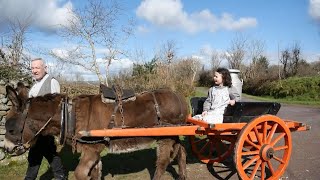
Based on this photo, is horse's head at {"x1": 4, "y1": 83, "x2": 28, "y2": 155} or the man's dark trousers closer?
horse's head at {"x1": 4, "y1": 83, "x2": 28, "y2": 155}

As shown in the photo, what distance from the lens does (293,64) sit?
43.1 meters

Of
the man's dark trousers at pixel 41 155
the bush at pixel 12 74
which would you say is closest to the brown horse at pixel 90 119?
the man's dark trousers at pixel 41 155

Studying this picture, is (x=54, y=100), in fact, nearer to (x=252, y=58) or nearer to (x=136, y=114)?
(x=136, y=114)

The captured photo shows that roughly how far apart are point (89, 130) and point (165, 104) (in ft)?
4.27

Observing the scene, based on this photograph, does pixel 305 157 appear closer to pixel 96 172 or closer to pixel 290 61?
pixel 96 172

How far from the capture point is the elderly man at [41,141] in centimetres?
475

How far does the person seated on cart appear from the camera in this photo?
18.5 ft

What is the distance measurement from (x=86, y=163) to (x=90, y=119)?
1.97 feet

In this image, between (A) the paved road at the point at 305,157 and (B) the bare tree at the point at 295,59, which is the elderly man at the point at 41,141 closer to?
(A) the paved road at the point at 305,157

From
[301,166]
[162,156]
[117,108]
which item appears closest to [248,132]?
[162,156]

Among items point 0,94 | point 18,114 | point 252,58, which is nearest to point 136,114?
point 18,114

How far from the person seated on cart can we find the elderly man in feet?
8.41

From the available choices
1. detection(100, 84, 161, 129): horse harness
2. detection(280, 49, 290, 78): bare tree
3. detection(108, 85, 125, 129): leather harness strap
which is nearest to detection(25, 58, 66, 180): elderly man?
detection(100, 84, 161, 129): horse harness

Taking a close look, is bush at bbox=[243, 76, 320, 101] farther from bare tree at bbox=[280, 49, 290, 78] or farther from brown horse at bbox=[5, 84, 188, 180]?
brown horse at bbox=[5, 84, 188, 180]
